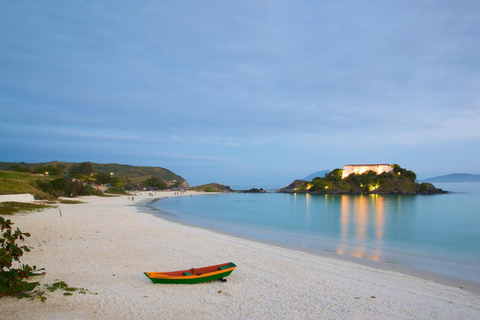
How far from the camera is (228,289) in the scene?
7.62 metres

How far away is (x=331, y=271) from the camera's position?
33.6 ft

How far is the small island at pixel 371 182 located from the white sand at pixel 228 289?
105m

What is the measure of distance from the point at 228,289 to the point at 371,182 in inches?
4430

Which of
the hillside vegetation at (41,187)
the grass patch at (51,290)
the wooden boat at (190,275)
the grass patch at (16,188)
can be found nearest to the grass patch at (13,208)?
the hillside vegetation at (41,187)

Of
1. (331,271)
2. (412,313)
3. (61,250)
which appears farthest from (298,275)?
(61,250)

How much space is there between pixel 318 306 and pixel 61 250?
9.46 m

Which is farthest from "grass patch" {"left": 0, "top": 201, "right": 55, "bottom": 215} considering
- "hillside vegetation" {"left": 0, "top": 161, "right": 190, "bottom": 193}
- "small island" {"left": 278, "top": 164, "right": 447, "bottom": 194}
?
"small island" {"left": 278, "top": 164, "right": 447, "bottom": 194}

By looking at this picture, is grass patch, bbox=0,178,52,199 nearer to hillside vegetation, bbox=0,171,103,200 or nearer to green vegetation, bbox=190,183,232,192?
hillside vegetation, bbox=0,171,103,200

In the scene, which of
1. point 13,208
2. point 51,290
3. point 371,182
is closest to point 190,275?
point 51,290

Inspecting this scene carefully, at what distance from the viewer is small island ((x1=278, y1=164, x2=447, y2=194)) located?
342 feet

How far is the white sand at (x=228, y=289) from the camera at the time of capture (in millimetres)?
5930

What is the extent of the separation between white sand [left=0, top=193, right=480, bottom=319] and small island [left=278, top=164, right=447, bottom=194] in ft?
343

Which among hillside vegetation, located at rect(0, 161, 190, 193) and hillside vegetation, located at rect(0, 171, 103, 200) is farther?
hillside vegetation, located at rect(0, 161, 190, 193)

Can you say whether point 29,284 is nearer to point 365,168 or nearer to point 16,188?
point 16,188
